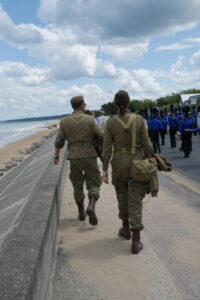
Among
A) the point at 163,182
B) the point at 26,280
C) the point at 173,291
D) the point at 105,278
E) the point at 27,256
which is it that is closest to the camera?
the point at 26,280

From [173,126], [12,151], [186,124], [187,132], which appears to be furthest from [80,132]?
[12,151]

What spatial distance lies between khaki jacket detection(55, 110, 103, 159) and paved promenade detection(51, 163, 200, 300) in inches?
43.5

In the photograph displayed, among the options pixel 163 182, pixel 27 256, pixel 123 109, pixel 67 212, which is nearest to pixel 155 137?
pixel 163 182

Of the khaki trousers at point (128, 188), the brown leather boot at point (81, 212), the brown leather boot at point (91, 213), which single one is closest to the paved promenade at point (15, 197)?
the brown leather boot at point (81, 212)

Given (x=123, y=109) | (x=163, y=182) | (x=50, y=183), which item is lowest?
(x=163, y=182)

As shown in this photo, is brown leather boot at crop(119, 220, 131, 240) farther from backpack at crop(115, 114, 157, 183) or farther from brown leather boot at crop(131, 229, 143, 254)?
backpack at crop(115, 114, 157, 183)

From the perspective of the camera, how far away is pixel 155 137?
17.7 meters

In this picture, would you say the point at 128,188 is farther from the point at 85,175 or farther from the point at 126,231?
the point at 85,175

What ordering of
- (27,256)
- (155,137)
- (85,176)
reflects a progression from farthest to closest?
(155,137) < (85,176) < (27,256)

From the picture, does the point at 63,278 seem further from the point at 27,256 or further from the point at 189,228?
the point at 189,228

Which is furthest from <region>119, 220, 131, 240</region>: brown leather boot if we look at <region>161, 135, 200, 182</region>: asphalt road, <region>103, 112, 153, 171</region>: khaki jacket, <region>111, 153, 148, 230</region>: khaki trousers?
<region>161, 135, 200, 182</region>: asphalt road

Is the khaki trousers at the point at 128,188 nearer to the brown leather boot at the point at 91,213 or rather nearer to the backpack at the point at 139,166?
the backpack at the point at 139,166

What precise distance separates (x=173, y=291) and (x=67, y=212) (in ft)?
11.5

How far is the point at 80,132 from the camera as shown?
6039 mm
